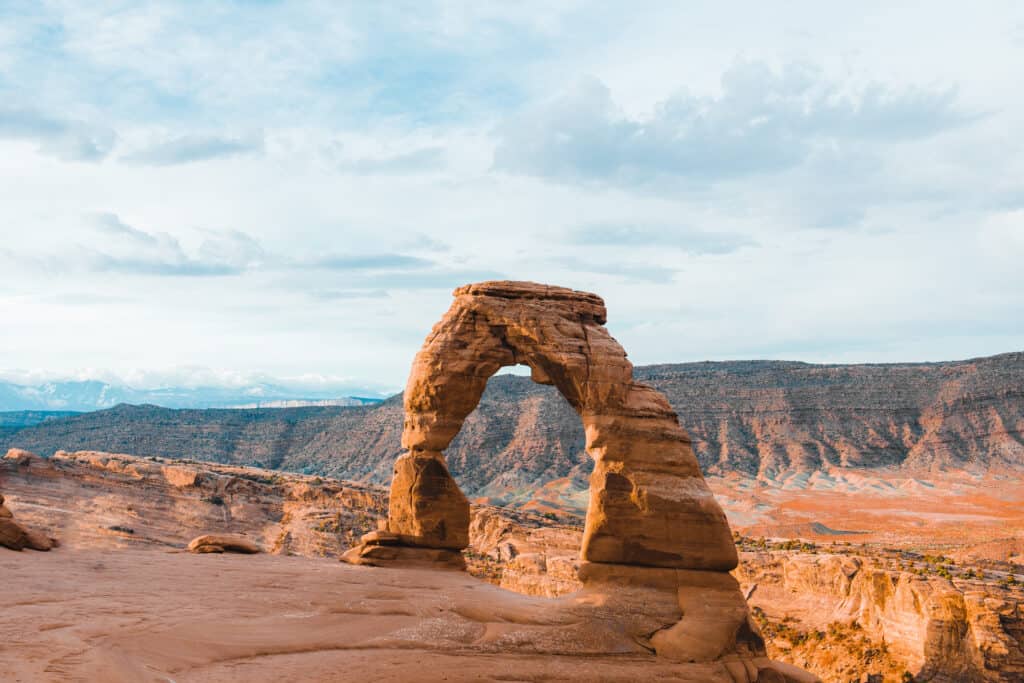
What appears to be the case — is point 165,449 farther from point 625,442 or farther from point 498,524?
point 625,442

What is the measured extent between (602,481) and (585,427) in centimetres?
141

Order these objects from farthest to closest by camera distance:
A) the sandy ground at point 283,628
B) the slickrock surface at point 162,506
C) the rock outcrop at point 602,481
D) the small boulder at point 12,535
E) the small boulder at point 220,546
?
the slickrock surface at point 162,506, the small boulder at point 220,546, the small boulder at point 12,535, the rock outcrop at point 602,481, the sandy ground at point 283,628

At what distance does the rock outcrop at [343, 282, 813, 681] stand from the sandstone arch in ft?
0.10

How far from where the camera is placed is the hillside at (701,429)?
9525 centimetres

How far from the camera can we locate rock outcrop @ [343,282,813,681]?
1805cm

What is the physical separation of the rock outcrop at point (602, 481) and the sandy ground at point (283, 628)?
44.8 inches

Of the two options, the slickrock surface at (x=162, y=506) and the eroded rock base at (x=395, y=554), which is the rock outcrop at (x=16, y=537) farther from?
the eroded rock base at (x=395, y=554)

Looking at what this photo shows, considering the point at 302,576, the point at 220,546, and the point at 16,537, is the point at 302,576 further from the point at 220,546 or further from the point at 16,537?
the point at 16,537

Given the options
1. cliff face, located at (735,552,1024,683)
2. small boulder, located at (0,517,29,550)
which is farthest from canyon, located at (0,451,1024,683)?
small boulder, located at (0,517,29,550)

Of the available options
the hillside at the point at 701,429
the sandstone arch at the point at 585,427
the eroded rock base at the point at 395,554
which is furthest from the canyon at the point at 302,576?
the hillside at the point at 701,429

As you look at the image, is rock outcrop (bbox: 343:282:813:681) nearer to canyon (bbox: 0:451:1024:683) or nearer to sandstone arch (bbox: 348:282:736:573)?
sandstone arch (bbox: 348:282:736:573)

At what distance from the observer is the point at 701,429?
10606 centimetres

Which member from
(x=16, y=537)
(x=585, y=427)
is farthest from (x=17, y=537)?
(x=585, y=427)

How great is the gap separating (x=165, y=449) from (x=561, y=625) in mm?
88526
